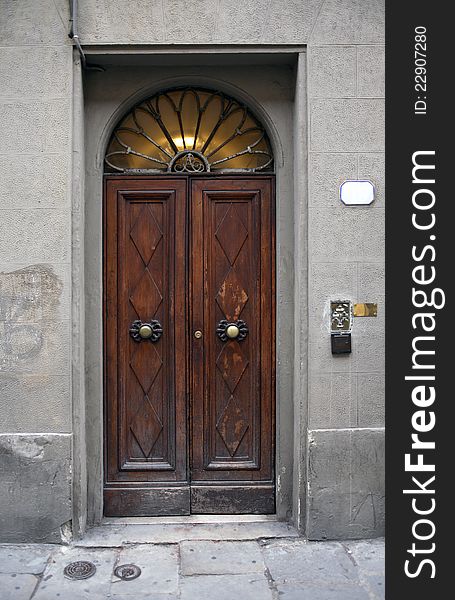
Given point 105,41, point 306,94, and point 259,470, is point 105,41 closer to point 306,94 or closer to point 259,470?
point 306,94

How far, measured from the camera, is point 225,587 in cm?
438

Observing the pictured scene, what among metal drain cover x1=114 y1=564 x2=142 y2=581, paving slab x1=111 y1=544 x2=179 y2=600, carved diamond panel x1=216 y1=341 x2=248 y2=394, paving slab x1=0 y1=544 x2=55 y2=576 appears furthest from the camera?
carved diamond panel x1=216 y1=341 x2=248 y2=394

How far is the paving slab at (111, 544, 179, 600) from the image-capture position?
434 centimetres

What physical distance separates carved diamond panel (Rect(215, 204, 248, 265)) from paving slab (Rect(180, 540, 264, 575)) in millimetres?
2292

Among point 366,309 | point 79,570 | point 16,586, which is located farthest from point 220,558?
point 366,309

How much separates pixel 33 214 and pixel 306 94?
93.2 inches

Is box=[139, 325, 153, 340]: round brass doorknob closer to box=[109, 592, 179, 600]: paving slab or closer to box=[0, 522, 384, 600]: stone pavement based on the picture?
box=[0, 522, 384, 600]: stone pavement

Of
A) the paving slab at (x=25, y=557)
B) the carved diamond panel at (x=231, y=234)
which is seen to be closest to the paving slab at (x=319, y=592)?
the paving slab at (x=25, y=557)

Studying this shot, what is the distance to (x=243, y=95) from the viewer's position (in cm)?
537

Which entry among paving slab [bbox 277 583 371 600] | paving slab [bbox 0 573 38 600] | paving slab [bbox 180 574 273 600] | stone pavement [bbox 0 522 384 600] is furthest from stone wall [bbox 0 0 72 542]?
paving slab [bbox 277 583 371 600]

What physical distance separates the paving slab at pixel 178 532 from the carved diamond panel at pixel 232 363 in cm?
113

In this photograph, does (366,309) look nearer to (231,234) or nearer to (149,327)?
(231,234)

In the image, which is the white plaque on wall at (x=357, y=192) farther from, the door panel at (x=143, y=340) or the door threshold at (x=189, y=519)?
the door threshold at (x=189, y=519)

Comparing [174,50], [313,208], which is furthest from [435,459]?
[174,50]
